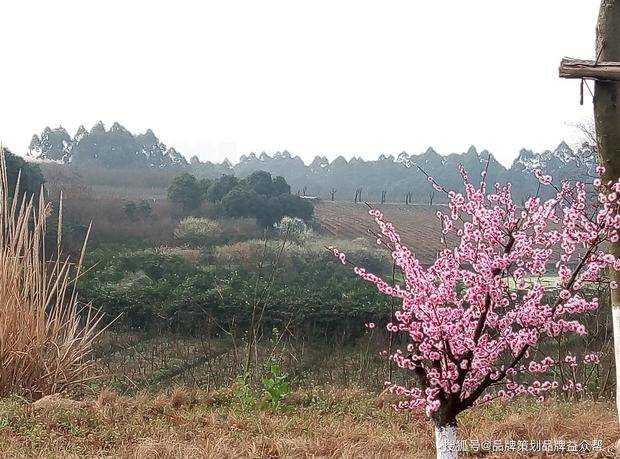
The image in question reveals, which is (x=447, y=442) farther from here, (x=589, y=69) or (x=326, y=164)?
(x=326, y=164)

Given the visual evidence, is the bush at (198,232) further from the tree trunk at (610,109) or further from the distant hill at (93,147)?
the tree trunk at (610,109)

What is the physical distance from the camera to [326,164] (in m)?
37.9

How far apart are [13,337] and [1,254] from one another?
51 centimetres

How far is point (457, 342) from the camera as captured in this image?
213cm

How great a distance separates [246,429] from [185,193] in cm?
1673

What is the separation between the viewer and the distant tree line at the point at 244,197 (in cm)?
1900

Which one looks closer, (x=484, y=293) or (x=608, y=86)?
(x=484, y=293)

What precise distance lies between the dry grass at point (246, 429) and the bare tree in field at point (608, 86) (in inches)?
35.0

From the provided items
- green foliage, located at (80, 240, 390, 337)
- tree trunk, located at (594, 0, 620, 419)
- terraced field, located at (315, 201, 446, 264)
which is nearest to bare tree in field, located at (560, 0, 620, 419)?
tree trunk, located at (594, 0, 620, 419)

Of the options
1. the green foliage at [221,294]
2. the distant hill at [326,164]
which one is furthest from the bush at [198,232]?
the distant hill at [326,164]

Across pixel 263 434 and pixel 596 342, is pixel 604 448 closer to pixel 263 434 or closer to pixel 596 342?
pixel 263 434

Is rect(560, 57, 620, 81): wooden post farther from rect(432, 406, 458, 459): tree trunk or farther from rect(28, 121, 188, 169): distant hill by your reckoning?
rect(28, 121, 188, 169): distant hill

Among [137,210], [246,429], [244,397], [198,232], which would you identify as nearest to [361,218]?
[198,232]

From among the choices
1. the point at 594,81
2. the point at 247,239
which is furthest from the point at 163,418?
the point at 247,239
